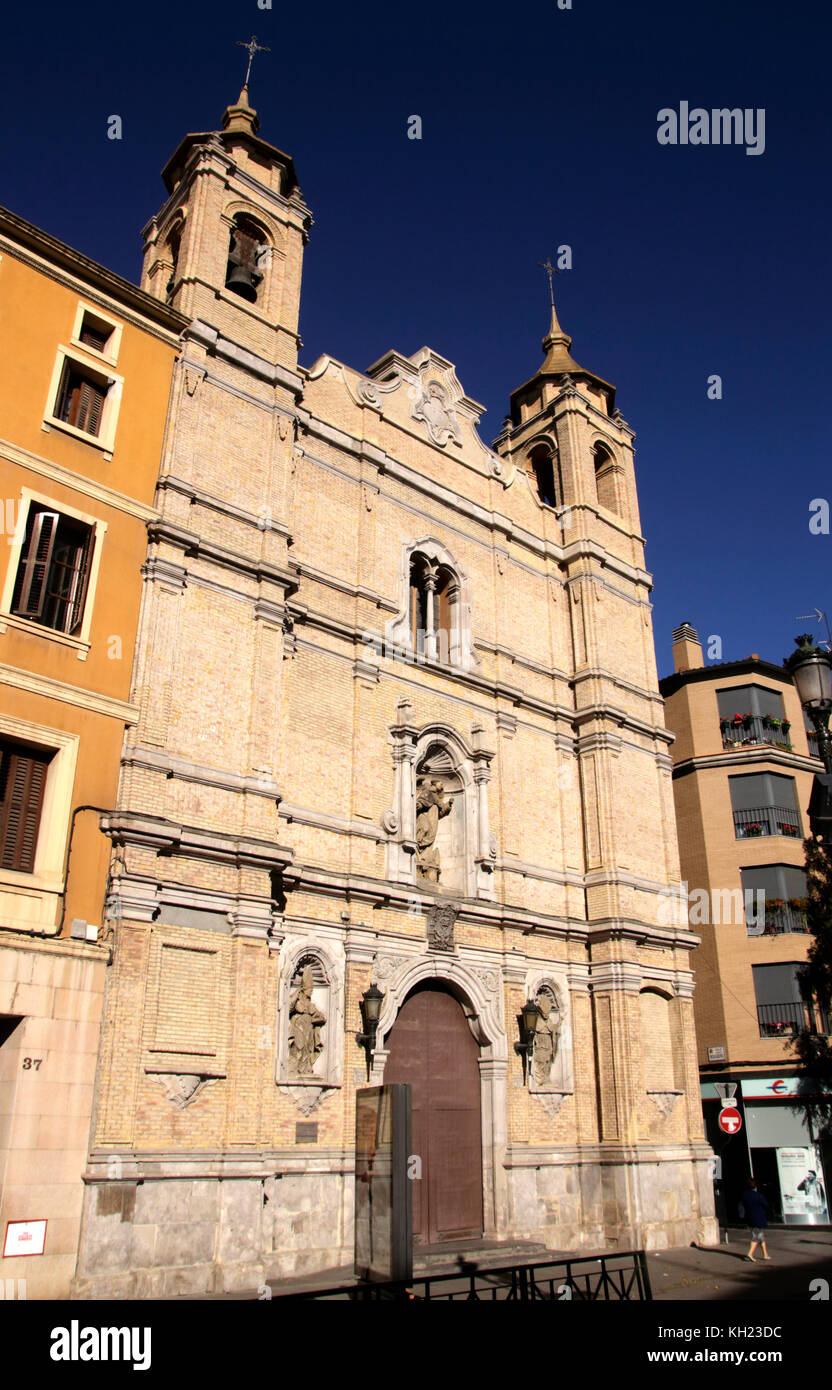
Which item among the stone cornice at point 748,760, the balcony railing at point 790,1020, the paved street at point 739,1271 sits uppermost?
the stone cornice at point 748,760

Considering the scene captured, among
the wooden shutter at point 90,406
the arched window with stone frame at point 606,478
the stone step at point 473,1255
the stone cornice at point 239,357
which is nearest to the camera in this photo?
the stone step at point 473,1255

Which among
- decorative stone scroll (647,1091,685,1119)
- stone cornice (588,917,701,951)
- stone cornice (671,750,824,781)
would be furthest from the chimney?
decorative stone scroll (647,1091,685,1119)

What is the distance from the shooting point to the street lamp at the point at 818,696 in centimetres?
883

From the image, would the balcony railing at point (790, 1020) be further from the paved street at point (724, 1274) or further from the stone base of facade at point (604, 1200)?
the stone base of facade at point (604, 1200)

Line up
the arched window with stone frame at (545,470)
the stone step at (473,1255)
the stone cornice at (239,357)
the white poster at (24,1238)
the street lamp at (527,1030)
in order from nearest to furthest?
1. the white poster at (24,1238)
2. the stone step at (473,1255)
3. the stone cornice at (239,357)
4. the street lamp at (527,1030)
5. the arched window with stone frame at (545,470)

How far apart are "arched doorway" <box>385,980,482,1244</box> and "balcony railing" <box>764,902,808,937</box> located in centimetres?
1517

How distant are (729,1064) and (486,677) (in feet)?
52.8

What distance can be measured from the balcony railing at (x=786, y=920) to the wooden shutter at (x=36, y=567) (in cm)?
2540

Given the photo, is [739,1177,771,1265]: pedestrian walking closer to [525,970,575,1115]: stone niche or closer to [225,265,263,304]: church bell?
[525,970,575,1115]: stone niche

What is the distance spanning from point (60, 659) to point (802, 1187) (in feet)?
87.4

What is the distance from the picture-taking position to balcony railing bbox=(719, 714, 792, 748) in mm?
35125

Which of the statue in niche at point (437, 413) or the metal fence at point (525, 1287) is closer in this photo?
the metal fence at point (525, 1287)

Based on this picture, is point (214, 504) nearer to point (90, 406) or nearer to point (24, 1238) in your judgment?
point (90, 406)

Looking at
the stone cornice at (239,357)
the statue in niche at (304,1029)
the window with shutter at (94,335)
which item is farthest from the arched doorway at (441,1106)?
the window with shutter at (94,335)
